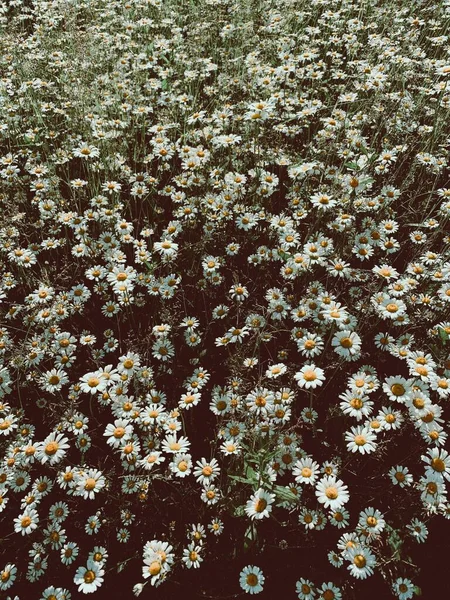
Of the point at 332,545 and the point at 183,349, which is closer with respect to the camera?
the point at 332,545

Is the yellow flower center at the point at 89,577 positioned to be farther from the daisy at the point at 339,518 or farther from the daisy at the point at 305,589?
the daisy at the point at 339,518

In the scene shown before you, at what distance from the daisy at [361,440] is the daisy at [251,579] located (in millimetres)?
773

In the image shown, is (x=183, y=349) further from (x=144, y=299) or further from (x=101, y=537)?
(x=101, y=537)

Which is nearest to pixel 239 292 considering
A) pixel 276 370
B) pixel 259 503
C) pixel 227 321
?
pixel 227 321

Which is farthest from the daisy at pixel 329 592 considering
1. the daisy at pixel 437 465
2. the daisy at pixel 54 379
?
the daisy at pixel 54 379

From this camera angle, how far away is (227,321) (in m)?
3.23

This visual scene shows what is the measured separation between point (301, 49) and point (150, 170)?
2244mm

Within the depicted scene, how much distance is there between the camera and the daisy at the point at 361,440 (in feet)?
7.77

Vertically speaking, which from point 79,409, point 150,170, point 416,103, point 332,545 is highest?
point 416,103

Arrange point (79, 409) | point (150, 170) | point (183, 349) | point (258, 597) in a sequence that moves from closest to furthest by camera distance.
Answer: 1. point (258, 597)
2. point (79, 409)
3. point (183, 349)
4. point (150, 170)

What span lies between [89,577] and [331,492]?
132 cm

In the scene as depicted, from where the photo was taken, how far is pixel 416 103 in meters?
4.21

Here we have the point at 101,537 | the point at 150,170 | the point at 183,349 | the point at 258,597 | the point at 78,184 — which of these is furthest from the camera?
the point at 150,170

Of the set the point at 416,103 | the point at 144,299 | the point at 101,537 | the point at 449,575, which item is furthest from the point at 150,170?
the point at 449,575
